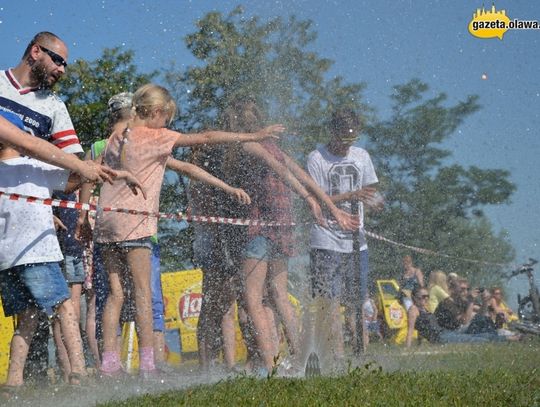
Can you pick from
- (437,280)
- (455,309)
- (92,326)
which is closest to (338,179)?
(92,326)

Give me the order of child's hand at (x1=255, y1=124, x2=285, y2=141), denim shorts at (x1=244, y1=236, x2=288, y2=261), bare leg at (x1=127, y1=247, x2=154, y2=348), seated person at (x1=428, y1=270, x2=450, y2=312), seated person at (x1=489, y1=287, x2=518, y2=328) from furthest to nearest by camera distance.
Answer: seated person at (x1=489, y1=287, x2=518, y2=328), seated person at (x1=428, y1=270, x2=450, y2=312), denim shorts at (x1=244, y1=236, x2=288, y2=261), child's hand at (x1=255, y1=124, x2=285, y2=141), bare leg at (x1=127, y1=247, x2=154, y2=348)

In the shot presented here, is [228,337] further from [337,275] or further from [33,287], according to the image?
[33,287]

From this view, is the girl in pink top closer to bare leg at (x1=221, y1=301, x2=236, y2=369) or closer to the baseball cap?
the baseball cap

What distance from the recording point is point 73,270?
22.9ft

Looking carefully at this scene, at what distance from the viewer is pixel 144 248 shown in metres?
5.80

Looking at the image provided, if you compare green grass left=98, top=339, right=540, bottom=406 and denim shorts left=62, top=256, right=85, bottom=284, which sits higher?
denim shorts left=62, top=256, right=85, bottom=284

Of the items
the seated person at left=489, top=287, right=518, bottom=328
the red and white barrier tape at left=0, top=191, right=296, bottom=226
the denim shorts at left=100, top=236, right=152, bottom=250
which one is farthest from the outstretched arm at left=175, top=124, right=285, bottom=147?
the seated person at left=489, top=287, right=518, bottom=328

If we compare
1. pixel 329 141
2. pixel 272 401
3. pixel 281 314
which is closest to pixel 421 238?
pixel 329 141

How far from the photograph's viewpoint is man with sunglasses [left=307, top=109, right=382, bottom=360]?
7.30m

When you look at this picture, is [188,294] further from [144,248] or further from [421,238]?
[144,248]

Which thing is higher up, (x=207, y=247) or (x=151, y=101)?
(x=151, y=101)

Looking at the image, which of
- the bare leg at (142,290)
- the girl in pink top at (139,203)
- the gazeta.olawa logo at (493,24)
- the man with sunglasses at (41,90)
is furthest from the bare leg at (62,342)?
the gazeta.olawa logo at (493,24)

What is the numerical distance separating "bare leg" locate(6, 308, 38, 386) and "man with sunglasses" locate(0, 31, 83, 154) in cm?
90

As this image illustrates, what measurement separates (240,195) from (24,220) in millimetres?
1764
